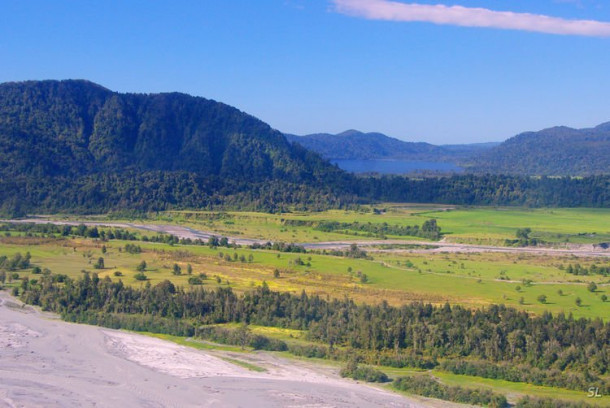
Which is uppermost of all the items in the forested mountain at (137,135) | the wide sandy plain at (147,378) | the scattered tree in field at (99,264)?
the forested mountain at (137,135)

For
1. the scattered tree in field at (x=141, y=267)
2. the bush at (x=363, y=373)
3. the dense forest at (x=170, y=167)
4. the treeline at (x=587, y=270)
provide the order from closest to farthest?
the bush at (x=363, y=373)
the scattered tree in field at (x=141, y=267)
the treeline at (x=587, y=270)
the dense forest at (x=170, y=167)

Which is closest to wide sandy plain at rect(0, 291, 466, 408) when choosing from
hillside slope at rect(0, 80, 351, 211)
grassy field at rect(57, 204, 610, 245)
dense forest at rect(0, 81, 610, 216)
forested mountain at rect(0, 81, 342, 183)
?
grassy field at rect(57, 204, 610, 245)

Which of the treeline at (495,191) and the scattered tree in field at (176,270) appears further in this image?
the treeline at (495,191)

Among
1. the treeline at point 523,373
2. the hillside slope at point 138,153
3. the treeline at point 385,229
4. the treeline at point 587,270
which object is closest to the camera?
the treeline at point 523,373

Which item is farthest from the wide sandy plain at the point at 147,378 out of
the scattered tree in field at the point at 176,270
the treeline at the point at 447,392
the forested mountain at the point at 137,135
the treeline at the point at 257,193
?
the forested mountain at the point at 137,135

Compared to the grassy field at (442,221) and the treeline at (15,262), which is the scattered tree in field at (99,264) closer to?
the treeline at (15,262)

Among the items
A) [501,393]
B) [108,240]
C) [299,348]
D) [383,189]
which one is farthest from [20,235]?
[383,189]

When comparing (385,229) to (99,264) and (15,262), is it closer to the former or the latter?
(99,264)
